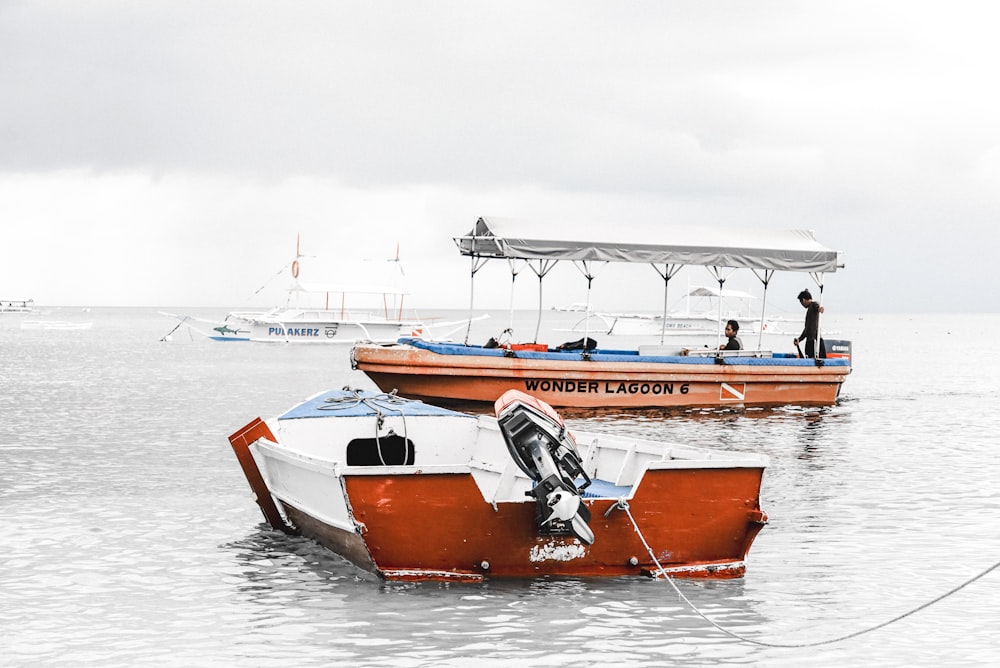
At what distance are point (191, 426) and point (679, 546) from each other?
17194 mm

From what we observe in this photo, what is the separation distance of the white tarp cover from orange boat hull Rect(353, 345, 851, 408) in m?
2.18

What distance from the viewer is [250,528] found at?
1242 centimetres

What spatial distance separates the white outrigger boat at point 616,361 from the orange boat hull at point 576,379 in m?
0.02

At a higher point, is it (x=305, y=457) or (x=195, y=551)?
(x=305, y=457)

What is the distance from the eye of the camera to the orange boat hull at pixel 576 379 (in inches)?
855

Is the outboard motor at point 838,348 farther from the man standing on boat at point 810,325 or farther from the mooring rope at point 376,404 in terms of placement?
the mooring rope at point 376,404

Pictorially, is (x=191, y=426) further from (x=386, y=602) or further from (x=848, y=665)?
(x=848, y=665)

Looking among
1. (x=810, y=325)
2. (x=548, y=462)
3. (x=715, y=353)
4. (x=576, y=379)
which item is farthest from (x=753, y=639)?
(x=810, y=325)

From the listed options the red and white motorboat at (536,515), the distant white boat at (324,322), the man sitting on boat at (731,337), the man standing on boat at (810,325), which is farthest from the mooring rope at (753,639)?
the distant white boat at (324,322)

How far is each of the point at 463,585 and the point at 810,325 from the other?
16.7m

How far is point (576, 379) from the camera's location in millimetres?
22078

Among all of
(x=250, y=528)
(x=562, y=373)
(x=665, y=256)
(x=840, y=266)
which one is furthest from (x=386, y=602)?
(x=840, y=266)

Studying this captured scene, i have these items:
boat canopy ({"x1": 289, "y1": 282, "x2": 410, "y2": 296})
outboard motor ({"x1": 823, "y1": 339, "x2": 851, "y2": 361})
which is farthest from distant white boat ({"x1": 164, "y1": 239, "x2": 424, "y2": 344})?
outboard motor ({"x1": 823, "y1": 339, "x2": 851, "y2": 361})

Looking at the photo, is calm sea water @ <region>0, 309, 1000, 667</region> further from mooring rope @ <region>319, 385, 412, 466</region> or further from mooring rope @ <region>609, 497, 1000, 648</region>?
mooring rope @ <region>319, 385, 412, 466</region>
